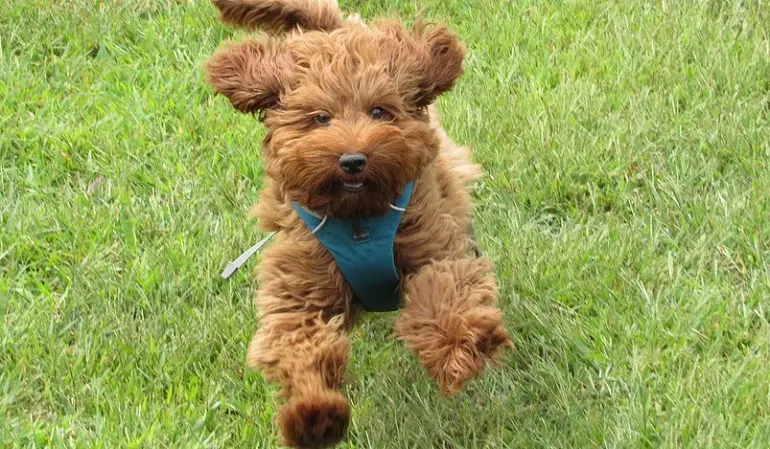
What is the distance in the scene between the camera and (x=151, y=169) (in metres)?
6.76

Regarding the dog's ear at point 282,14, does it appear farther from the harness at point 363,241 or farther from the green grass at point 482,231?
the green grass at point 482,231

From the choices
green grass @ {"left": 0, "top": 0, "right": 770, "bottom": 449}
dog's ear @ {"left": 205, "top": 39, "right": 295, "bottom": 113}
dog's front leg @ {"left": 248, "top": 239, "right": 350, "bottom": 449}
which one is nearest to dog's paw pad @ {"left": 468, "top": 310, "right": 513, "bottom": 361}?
dog's front leg @ {"left": 248, "top": 239, "right": 350, "bottom": 449}

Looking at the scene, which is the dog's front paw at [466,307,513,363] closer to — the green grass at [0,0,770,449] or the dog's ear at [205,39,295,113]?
the green grass at [0,0,770,449]

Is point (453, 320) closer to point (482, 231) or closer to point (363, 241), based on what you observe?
point (363, 241)

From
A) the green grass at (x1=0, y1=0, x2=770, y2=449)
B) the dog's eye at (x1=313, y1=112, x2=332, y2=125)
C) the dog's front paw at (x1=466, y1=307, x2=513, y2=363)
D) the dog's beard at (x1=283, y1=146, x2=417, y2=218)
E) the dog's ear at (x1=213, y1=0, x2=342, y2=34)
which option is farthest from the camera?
the dog's ear at (x1=213, y1=0, x2=342, y2=34)

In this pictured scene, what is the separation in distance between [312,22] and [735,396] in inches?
84.7

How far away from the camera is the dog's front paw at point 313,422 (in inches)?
160

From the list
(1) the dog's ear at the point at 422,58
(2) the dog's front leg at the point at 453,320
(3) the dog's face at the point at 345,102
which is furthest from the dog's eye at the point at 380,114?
(2) the dog's front leg at the point at 453,320

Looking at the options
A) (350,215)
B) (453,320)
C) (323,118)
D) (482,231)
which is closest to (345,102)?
(323,118)

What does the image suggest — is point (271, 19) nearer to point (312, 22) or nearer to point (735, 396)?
point (312, 22)

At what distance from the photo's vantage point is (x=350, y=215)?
4.56 meters

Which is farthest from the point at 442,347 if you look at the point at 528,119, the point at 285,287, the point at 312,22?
the point at 528,119

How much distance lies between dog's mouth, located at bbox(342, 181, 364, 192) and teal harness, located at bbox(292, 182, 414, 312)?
227 millimetres

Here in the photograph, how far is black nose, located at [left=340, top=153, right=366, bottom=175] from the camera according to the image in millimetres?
4266
